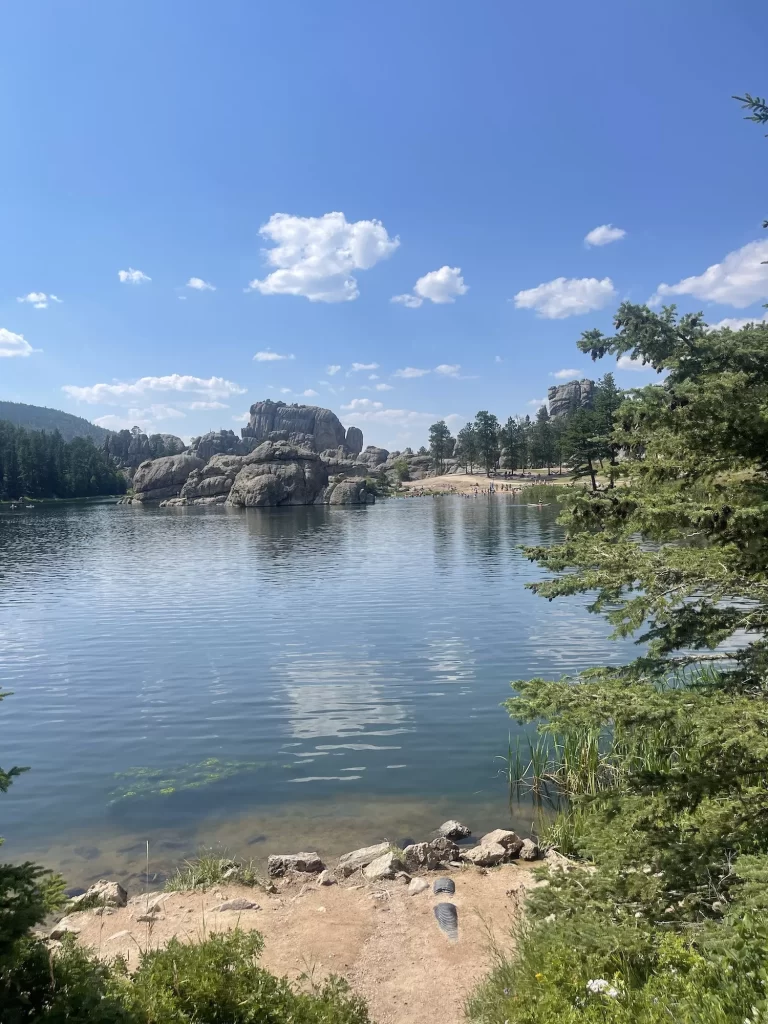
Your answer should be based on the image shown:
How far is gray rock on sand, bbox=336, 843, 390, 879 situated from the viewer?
9.94m

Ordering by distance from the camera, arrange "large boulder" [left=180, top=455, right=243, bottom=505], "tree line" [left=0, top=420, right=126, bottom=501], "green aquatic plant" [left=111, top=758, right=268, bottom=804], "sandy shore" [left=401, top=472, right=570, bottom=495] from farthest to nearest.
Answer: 1. "tree line" [left=0, top=420, right=126, bottom=501]
2. "sandy shore" [left=401, top=472, right=570, bottom=495]
3. "large boulder" [left=180, top=455, right=243, bottom=505]
4. "green aquatic plant" [left=111, top=758, right=268, bottom=804]

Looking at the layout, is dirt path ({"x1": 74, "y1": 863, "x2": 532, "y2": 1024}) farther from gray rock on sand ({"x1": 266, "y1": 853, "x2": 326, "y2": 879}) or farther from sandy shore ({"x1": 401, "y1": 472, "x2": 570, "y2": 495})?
sandy shore ({"x1": 401, "y1": 472, "x2": 570, "y2": 495})

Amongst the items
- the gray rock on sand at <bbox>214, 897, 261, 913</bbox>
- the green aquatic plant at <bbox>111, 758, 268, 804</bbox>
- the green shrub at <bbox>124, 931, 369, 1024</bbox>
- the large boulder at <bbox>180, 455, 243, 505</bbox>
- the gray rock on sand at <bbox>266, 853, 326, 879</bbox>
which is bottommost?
the green aquatic plant at <bbox>111, 758, 268, 804</bbox>

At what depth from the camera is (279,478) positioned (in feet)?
382

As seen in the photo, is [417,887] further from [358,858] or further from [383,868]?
[358,858]

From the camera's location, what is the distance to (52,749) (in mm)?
15484

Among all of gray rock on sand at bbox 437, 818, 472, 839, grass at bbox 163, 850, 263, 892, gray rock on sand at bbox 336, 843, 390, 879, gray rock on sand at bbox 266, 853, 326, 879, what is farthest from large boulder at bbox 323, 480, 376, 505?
gray rock on sand at bbox 266, 853, 326, 879

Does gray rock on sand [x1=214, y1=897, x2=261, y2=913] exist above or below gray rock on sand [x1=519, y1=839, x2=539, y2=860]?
above

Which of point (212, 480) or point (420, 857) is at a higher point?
point (212, 480)

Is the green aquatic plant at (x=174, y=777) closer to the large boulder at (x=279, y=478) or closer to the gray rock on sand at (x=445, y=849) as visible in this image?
the gray rock on sand at (x=445, y=849)

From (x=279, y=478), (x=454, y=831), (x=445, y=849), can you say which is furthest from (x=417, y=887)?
(x=279, y=478)

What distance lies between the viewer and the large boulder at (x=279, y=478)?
377 ft

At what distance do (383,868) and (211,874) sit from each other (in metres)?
2.60

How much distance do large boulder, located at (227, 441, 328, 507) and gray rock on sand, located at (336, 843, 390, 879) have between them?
346 ft
